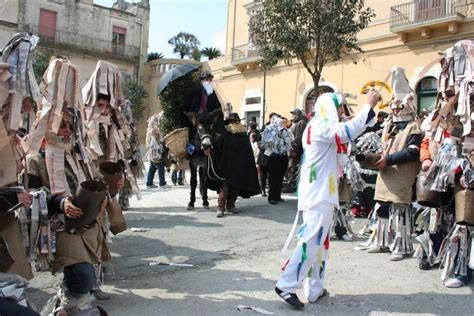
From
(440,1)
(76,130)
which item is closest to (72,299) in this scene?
(76,130)

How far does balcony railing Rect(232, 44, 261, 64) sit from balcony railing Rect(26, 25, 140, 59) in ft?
47.4

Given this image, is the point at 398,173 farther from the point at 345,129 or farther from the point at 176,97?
the point at 176,97

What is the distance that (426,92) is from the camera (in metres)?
18.1

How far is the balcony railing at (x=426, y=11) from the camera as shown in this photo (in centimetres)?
1703

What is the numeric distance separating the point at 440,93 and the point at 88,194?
11.9 ft

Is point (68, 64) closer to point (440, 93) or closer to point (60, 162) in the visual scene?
point (60, 162)

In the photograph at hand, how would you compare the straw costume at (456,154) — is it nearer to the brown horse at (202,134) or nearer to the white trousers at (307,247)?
the white trousers at (307,247)

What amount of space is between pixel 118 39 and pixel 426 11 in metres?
26.5

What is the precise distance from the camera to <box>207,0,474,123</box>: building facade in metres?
17.5

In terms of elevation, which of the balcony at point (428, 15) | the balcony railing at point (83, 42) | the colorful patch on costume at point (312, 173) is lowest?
the colorful patch on costume at point (312, 173)

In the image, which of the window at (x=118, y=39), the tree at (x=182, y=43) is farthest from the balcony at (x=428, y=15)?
the tree at (x=182, y=43)

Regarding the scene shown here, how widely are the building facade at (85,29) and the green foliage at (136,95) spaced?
2.39 metres

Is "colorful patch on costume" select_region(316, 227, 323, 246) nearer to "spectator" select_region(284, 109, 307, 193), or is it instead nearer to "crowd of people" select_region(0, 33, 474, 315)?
"crowd of people" select_region(0, 33, 474, 315)

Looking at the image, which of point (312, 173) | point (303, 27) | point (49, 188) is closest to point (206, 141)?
point (312, 173)
